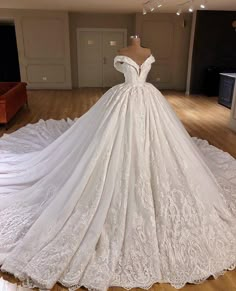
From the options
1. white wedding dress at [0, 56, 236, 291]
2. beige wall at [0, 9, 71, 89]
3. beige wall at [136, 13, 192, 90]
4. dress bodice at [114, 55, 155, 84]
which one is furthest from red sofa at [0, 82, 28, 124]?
beige wall at [136, 13, 192, 90]

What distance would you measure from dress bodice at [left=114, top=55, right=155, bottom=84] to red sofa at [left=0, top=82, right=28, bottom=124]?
3.23m

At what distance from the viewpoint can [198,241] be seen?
1.95 meters

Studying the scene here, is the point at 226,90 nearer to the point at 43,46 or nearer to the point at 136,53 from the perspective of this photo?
the point at 136,53

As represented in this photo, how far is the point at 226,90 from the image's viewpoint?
23.4 ft

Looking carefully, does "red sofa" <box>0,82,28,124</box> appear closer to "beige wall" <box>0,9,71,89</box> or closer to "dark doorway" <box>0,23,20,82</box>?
"beige wall" <box>0,9,71,89</box>

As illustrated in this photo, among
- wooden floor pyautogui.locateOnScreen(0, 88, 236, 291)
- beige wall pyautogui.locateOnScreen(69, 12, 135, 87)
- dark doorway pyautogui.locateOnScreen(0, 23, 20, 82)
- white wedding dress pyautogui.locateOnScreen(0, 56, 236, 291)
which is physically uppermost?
beige wall pyautogui.locateOnScreen(69, 12, 135, 87)

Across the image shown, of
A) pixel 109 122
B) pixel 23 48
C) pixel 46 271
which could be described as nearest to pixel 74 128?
pixel 109 122

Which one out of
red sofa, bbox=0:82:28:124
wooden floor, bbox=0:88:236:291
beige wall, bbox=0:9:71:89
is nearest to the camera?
wooden floor, bbox=0:88:236:291

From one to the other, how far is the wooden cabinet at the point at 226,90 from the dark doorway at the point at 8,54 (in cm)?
775

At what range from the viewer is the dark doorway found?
33.7 feet

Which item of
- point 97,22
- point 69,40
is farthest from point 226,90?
point 69,40

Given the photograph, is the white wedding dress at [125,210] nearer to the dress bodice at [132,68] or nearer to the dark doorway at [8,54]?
the dress bodice at [132,68]

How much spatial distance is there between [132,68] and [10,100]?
11.9ft

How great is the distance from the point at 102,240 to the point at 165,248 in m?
0.45
